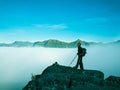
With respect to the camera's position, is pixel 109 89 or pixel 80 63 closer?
pixel 109 89

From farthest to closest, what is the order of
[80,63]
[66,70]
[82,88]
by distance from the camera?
1. [80,63]
2. [66,70]
3. [82,88]

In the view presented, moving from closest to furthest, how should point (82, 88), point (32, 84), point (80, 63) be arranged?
point (82, 88) < point (32, 84) < point (80, 63)

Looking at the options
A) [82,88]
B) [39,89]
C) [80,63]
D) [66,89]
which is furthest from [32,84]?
[80,63]

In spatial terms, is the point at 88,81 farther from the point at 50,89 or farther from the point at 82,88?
the point at 50,89

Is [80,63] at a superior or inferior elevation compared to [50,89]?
superior

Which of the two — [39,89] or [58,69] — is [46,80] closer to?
[39,89]

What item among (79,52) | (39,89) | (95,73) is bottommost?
(39,89)

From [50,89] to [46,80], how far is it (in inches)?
46.8

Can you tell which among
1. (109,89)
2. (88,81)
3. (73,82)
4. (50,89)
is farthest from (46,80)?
(109,89)

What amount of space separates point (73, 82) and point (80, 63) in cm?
840

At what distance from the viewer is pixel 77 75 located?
25.1 metres

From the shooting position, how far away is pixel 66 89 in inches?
919

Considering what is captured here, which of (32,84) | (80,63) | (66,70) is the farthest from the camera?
(80,63)

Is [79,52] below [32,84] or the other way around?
the other way around
